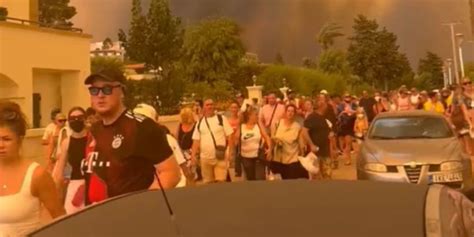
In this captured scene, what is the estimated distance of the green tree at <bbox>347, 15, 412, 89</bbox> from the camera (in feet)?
273

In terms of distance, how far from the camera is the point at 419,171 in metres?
10.6

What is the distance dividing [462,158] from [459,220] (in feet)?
27.7

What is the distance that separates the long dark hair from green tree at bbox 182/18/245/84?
5049 centimetres

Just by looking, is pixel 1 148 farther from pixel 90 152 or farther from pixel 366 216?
pixel 366 216

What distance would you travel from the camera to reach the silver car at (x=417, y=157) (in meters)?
10.6

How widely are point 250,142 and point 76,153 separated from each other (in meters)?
5.64

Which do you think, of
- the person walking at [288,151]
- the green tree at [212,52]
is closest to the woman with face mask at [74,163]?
the person walking at [288,151]

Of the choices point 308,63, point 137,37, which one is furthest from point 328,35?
point 137,37

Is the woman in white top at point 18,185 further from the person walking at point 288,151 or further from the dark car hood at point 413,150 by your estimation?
the dark car hood at point 413,150

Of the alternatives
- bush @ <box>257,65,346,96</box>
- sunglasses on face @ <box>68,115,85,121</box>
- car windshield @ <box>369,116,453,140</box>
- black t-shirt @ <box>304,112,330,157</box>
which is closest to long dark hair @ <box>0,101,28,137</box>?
sunglasses on face @ <box>68,115,85,121</box>

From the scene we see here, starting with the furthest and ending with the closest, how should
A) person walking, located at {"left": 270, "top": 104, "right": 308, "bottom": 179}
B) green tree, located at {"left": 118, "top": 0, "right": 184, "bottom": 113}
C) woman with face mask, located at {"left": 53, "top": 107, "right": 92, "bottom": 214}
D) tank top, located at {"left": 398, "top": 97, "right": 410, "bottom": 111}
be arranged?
green tree, located at {"left": 118, "top": 0, "right": 184, "bottom": 113}, tank top, located at {"left": 398, "top": 97, "right": 410, "bottom": 111}, person walking, located at {"left": 270, "top": 104, "right": 308, "bottom": 179}, woman with face mask, located at {"left": 53, "top": 107, "right": 92, "bottom": 214}

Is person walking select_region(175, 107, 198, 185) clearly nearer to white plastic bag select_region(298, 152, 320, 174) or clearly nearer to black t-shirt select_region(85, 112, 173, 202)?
white plastic bag select_region(298, 152, 320, 174)

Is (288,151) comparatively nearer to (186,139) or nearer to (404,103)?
(186,139)

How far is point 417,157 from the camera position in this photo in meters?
10.7
